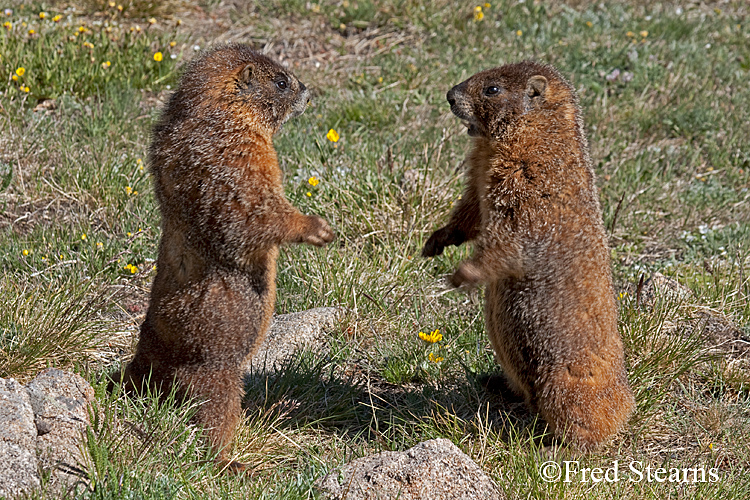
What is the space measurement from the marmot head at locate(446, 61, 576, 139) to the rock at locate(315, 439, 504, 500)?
1875mm

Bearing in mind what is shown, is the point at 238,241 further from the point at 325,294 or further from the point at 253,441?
the point at 325,294

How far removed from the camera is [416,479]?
3.86m

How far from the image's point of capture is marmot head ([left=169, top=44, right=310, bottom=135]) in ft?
14.3

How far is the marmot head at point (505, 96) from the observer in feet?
15.7

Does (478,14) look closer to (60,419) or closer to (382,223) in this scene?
(382,223)

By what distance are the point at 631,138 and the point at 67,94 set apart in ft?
18.0

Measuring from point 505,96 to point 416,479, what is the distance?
7.29 feet

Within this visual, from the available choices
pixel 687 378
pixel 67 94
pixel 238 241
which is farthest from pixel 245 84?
pixel 67 94

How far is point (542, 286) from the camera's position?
457 centimetres

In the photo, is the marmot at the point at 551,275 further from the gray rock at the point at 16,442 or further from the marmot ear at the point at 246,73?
the gray rock at the point at 16,442

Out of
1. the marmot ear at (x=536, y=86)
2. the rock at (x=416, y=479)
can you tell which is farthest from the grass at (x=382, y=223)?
the marmot ear at (x=536, y=86)

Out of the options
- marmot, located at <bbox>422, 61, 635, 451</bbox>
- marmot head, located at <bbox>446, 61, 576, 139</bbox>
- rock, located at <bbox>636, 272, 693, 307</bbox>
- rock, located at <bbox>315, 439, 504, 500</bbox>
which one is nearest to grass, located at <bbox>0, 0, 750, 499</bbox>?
rock, located at <bbox>636, 272, 693, 307</bbox>

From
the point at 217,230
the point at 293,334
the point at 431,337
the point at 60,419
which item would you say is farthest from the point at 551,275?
the point at 60,419

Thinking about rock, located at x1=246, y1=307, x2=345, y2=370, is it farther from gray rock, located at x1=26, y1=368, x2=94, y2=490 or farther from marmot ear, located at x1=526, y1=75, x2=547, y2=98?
marmot ear, located at x1=526, y1=75, x2=547, y2=98
